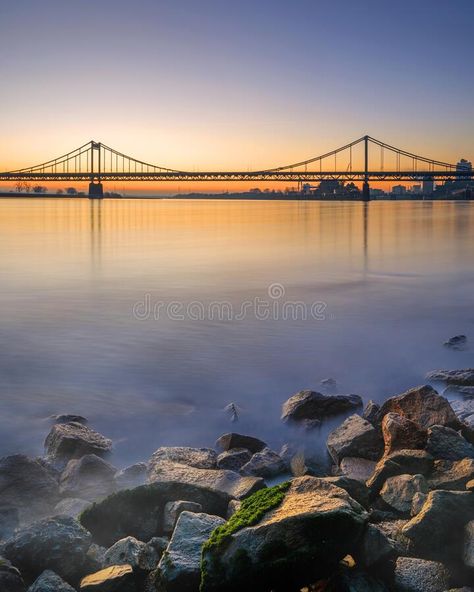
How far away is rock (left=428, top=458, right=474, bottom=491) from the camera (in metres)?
4.15

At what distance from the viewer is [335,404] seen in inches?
251

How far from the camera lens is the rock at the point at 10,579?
332 centimetres

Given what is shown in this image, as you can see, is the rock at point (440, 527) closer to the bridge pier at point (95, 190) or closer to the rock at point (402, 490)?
the rock at point (402, 490)

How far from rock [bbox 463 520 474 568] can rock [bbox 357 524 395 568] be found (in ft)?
1.16

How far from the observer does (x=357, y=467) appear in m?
4.87

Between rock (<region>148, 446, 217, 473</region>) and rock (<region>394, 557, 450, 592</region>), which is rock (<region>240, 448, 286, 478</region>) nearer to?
rock (<region>148, 446, 217, 473</region>)

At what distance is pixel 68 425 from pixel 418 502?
3.13 metres

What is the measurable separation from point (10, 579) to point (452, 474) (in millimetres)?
2628

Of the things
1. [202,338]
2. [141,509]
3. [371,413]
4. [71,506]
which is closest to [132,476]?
[71,506]

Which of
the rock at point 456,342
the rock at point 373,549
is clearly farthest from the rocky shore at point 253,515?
the rock at point 456,342

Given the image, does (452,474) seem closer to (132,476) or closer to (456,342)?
(132,476)

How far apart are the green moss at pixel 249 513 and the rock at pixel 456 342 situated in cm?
651

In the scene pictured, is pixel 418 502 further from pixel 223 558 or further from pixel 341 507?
pixel 223 558

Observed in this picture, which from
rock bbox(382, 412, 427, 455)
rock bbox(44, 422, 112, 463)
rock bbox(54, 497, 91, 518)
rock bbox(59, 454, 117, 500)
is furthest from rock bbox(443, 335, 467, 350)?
rock bbox(54, 497, 91, 518)
